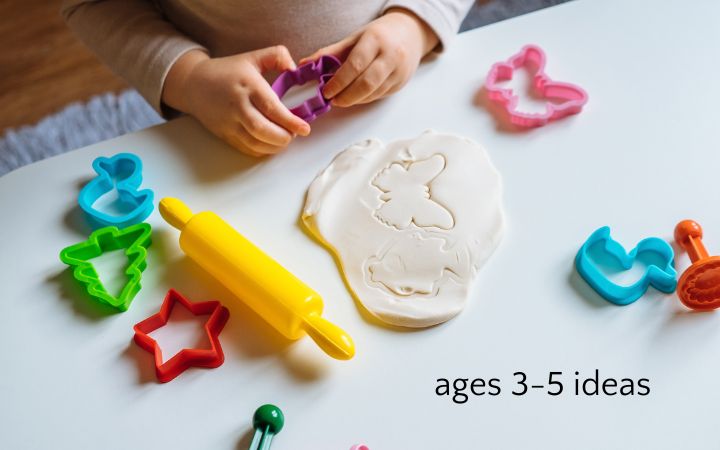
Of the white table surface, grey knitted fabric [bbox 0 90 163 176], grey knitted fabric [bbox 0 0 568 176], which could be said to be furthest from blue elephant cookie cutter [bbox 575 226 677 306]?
grey knitted fabric [bbox 0 90 163 176]

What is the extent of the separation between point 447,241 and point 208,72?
307 millimetres

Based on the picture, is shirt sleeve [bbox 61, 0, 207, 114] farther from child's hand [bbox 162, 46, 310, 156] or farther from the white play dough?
the white play dough

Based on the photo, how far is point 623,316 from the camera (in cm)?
54

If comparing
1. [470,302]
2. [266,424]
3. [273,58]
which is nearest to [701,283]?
[470,302]

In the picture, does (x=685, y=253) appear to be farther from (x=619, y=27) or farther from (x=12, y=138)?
(x=12, y=138)

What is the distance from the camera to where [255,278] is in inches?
22.1

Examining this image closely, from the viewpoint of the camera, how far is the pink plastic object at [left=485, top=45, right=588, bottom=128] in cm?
68

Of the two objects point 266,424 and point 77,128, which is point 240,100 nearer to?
point 266,424

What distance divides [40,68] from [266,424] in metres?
1.25

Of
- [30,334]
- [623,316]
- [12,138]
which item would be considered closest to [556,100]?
[623,316]

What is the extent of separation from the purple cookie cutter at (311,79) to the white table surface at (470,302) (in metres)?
0.02

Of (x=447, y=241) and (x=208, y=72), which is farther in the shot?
(x=208, y=72)

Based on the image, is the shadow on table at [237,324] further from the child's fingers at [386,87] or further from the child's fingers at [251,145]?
the child's fingers at [386,87]

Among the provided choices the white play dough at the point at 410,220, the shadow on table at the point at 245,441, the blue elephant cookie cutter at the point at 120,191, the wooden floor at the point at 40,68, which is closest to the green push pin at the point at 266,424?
the shadow on table at the point at 245,441
